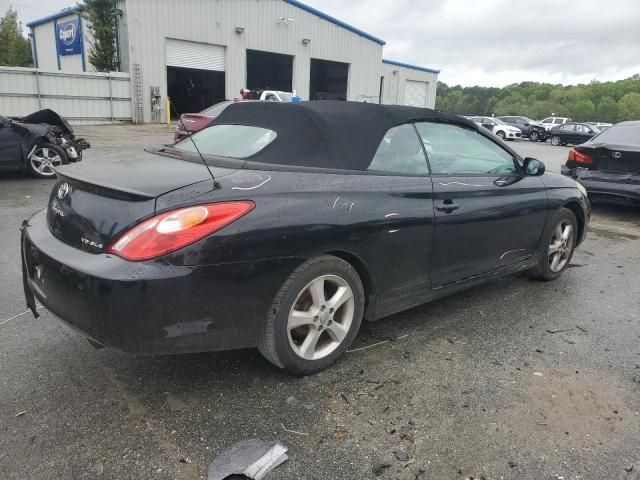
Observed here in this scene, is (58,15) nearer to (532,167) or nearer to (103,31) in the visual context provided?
(103,31)

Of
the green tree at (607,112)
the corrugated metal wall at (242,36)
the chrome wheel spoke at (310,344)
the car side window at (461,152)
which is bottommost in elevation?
the chrome wheel spoke at (310,344)

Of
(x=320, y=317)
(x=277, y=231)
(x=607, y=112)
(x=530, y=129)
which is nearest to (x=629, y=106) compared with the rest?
(x=607, y=112)

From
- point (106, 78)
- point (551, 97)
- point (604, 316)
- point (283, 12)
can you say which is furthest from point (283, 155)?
point (551, 97)

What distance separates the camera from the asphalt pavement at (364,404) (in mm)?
2176

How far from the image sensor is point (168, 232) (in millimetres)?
2252

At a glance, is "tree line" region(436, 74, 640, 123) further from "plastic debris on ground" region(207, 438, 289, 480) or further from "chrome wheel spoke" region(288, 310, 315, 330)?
"plastic debris on ground" region(207, 438, 289, 480)

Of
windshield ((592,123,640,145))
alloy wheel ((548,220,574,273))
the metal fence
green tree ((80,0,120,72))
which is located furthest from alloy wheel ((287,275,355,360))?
green tree ((80,0,120,72))

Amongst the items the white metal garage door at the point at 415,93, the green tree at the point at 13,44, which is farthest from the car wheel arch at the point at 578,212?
the green tree at the point at 13,44

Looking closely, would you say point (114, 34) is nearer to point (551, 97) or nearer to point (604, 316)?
point (604, 316)

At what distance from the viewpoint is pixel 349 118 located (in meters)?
3.17

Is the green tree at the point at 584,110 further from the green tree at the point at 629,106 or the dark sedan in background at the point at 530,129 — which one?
the dark sedan in background at the point at 530,129

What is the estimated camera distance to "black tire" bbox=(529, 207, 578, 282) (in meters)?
4.35

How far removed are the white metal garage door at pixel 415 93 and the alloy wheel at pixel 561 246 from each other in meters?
35.4

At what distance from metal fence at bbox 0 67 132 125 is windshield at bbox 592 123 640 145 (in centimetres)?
2069
